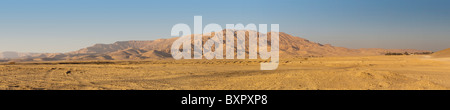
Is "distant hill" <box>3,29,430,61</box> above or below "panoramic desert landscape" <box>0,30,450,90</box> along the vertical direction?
above

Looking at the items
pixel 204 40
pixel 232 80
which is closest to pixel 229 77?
pixel 232 80

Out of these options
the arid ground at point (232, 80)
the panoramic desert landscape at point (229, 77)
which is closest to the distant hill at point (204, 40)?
the panoramic desert landscape at point (229, 77)

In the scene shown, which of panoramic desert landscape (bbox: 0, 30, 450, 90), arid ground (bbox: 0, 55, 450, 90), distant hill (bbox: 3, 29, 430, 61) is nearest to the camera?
arid ground (bbox: 0, 55, 450, 90)

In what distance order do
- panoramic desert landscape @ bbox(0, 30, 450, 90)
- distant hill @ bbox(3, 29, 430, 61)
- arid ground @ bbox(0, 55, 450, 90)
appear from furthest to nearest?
1. distant hill @ bbox(3, 29, 430, 61)
2. panoramic desert landscape @ bbox(0, 30, 450, 90)
3. arid ground @ bbox(0, 55, 450, 90)

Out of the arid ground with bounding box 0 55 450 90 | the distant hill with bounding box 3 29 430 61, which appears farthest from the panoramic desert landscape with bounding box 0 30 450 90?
the distant hill with bounding box 3 29 430 61

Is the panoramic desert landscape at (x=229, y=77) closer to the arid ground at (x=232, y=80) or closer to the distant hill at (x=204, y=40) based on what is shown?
the arid ground at (x=232, y=80)

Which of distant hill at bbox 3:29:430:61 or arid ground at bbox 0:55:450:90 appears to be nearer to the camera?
arid ground at bbox 0:55:450:90

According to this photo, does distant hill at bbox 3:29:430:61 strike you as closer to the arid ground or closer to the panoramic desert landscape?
the panoramic desert landscape

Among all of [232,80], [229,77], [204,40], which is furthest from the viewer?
[204,40]

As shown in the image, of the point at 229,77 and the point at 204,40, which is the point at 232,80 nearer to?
the point at 229,77

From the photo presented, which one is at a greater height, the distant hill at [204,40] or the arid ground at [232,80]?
the distant hill at [204,40]

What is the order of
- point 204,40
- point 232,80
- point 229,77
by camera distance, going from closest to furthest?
point 232,80 < point 229,77 < point 204,40
